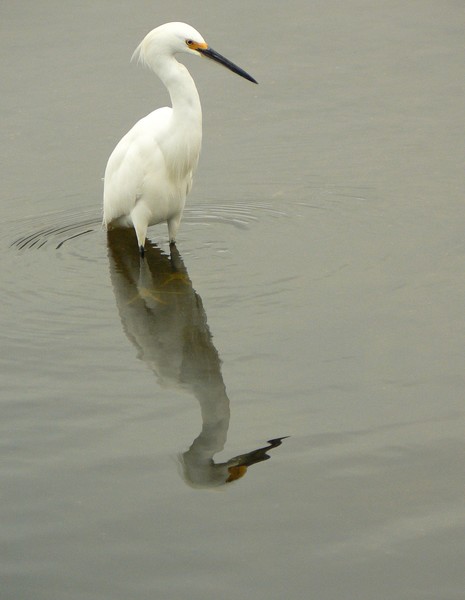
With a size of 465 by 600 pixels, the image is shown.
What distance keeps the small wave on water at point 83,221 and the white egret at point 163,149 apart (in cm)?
40

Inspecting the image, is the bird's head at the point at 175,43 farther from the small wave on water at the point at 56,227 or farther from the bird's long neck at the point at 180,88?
the small wave on water at the point at 56,227

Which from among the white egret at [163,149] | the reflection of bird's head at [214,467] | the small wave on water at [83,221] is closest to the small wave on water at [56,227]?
the small wave on water at [83,221]

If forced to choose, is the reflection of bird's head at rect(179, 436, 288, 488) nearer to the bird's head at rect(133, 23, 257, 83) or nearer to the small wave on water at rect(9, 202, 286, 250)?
the bird's head at rect(133, 23, 257, 83)

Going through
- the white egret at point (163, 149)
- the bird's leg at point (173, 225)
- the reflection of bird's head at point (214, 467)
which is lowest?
the reflection of bird's head at point (214, 467)

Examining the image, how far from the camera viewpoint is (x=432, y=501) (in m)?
3.60

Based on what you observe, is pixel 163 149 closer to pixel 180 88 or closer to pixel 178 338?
pixel 180 88

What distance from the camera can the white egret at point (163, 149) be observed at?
5754 mm

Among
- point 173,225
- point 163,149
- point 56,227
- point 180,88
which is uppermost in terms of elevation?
point 180,88

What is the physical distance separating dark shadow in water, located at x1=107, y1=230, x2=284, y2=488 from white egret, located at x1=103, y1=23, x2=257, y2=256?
9.0 inches

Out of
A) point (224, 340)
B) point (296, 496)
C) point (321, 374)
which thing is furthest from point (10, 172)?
point (296, 496)

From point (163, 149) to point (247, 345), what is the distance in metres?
1.59

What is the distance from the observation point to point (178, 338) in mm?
5199

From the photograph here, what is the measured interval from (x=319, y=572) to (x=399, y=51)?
7.34 meters

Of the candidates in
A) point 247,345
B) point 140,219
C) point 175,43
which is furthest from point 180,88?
point 247,345
